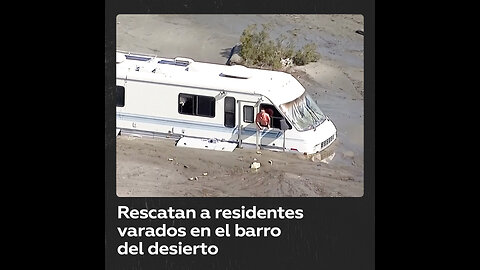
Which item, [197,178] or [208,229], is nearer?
[208,229]

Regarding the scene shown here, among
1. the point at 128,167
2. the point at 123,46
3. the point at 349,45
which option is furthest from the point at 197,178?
the point at 349,45

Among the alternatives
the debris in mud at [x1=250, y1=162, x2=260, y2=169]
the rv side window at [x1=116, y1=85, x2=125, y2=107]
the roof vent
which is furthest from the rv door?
the rv side window at [x1=116, y1=85, x2=125, y2=107]

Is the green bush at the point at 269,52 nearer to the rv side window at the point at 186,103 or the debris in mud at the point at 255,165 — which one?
the rv side window at the point at 186,103

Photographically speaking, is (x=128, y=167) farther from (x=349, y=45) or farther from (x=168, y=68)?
(x=349, y=45)

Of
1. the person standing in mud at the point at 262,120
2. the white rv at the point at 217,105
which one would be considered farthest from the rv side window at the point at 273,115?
the person standing in mud at the point at 262,120
